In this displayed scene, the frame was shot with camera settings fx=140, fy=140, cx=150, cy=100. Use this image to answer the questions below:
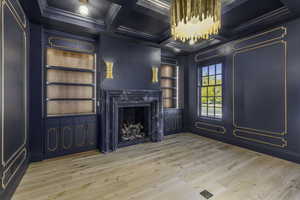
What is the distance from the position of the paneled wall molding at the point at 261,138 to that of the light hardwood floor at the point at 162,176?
0.30m

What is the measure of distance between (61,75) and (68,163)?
1.94 metres

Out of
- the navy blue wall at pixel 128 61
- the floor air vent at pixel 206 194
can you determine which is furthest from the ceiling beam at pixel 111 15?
the floor air vent at pixel 206 194

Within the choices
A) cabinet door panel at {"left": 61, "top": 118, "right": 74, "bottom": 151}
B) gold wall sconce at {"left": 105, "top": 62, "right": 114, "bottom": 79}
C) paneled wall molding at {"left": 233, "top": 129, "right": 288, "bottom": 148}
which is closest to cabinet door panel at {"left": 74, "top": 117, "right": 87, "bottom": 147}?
cabinet door panel at {"left": 61, "top": 118, "right": 74, "bottom": 151}

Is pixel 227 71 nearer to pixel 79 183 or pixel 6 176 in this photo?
pixel 79 183

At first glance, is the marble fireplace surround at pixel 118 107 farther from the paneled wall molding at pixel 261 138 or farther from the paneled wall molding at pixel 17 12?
the paneled wall molding at pixel 261 138

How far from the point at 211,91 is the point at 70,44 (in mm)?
4117

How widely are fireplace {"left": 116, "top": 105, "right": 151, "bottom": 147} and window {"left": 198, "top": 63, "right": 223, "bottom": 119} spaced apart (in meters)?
1.94

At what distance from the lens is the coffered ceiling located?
2.42 metres

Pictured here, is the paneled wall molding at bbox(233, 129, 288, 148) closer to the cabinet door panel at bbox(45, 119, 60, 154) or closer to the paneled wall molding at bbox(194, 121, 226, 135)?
the paneled wall molding at bbox(194, 121, 226, 135)

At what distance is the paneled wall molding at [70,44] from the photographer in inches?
120

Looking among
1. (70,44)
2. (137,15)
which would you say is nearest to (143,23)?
(137,15)

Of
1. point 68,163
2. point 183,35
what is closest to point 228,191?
point 183,35

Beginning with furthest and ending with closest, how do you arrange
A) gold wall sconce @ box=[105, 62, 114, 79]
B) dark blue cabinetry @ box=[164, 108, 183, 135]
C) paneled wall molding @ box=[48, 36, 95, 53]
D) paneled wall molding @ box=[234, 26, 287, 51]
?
dark blue cabinetry @ box=[164, 108, 183, 135] < gold wall sconce @ box=[105, 62, 114, 79] < paneled wall molding @ box=[48, 36, 95, 53] < paneled wall molding @ box=[234, 26, 287, 51]

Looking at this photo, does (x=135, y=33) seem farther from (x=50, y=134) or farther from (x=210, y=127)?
(x=210, y=127)
